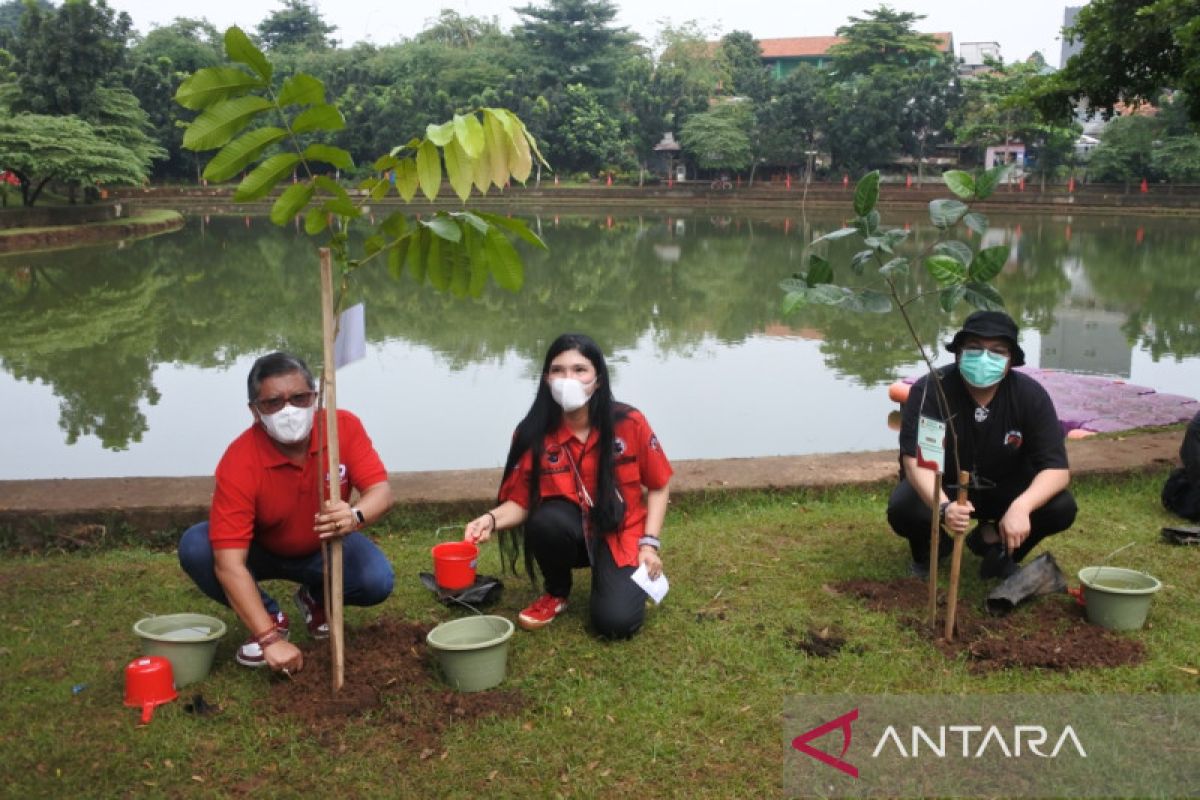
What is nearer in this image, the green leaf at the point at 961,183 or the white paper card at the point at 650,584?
the green leaf at the point at 961,183

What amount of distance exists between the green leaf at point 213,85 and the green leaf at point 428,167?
1.16ft

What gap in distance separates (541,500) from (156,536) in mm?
1712

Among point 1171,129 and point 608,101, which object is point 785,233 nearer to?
point 1171,129

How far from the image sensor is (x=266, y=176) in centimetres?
232

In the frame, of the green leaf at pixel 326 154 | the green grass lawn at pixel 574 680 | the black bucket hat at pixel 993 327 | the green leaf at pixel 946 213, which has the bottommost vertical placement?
the green grass lawn at pixel 574 680

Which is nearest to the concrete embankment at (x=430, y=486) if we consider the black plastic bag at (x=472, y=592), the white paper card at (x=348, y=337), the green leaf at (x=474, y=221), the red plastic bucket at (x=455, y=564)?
the black plastic bag at (x=472, y=592)

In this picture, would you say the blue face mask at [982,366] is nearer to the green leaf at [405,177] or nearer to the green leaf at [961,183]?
the green leaf at [961,183]

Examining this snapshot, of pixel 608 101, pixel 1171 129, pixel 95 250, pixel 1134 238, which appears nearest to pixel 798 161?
pixel 608 101

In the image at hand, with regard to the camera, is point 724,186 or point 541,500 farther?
point 724,186

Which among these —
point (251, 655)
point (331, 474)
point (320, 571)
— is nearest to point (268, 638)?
point (251, 655)

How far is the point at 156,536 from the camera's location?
3867 millimetres

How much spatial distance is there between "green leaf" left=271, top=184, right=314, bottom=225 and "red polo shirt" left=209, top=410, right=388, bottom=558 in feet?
1.54

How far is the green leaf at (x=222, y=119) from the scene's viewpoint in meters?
2.14

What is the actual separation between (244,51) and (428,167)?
405 millimetres
